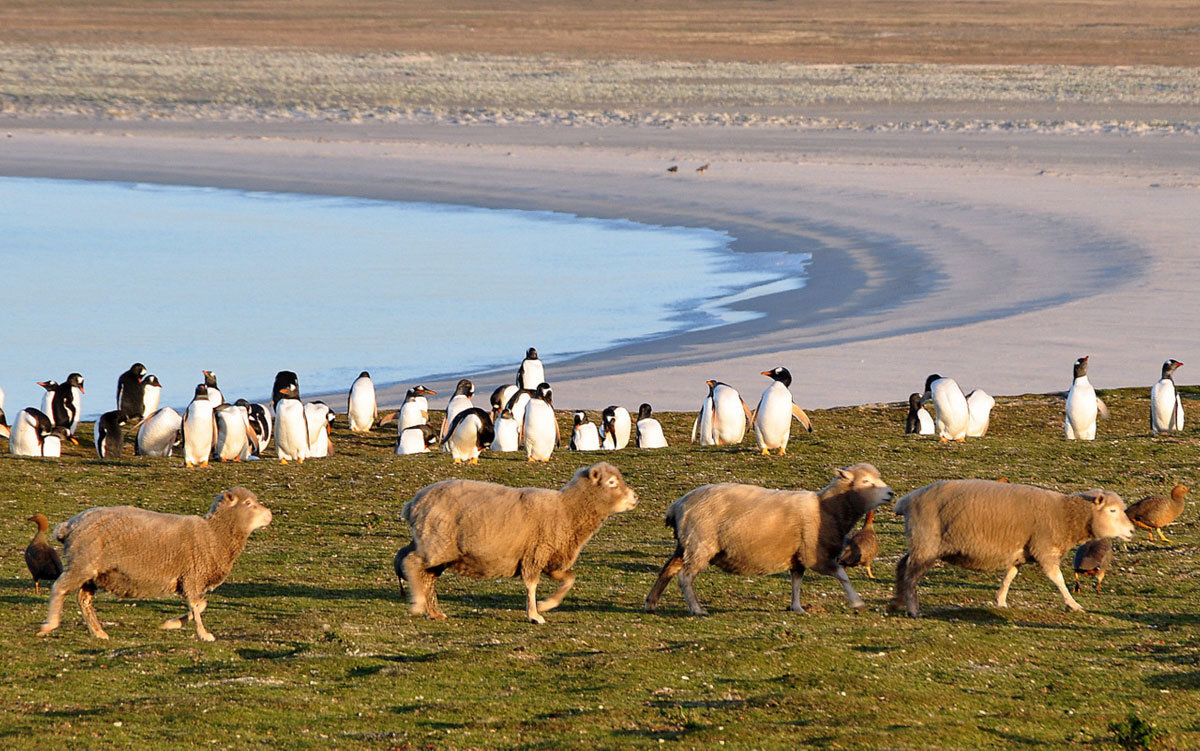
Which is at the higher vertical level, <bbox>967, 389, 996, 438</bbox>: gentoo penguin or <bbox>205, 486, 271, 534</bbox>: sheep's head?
<bbox>967, 389, 996, 438</bbox>: gentoo penguin

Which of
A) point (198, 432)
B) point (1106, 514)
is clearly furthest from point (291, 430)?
point (1106, 514)

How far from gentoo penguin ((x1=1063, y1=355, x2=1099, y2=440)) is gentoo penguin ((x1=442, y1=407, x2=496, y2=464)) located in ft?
24.9

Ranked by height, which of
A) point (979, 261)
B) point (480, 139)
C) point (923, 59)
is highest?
point (923, 59)

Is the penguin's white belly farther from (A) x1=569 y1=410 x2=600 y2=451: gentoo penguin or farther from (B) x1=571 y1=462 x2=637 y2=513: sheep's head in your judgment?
(B) x1=571 y1=462 x2=637 y2=513: sheep's head

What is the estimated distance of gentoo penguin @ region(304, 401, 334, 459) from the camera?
19109 mm

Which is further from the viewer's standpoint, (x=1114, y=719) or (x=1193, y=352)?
(x=1193, y=352)

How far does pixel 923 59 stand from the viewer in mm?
115312

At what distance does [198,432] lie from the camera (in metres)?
17.8

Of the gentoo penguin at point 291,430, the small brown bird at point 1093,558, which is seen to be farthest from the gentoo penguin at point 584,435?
the small brown bird at point 1093,558

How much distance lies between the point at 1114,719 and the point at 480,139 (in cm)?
6222

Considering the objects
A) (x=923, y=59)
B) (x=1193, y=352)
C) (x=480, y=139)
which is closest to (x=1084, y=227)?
(x=1193, y=352)

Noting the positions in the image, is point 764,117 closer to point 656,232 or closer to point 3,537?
point 656,232

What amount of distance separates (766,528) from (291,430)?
9605mm

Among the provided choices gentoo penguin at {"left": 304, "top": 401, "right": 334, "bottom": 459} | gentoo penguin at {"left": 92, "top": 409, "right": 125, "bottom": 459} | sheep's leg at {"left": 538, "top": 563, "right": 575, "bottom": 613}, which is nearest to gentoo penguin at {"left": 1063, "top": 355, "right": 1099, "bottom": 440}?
Result: gentoo penguin at {"left": 304, "top": 401, "right": 334, "bottom": 459}
